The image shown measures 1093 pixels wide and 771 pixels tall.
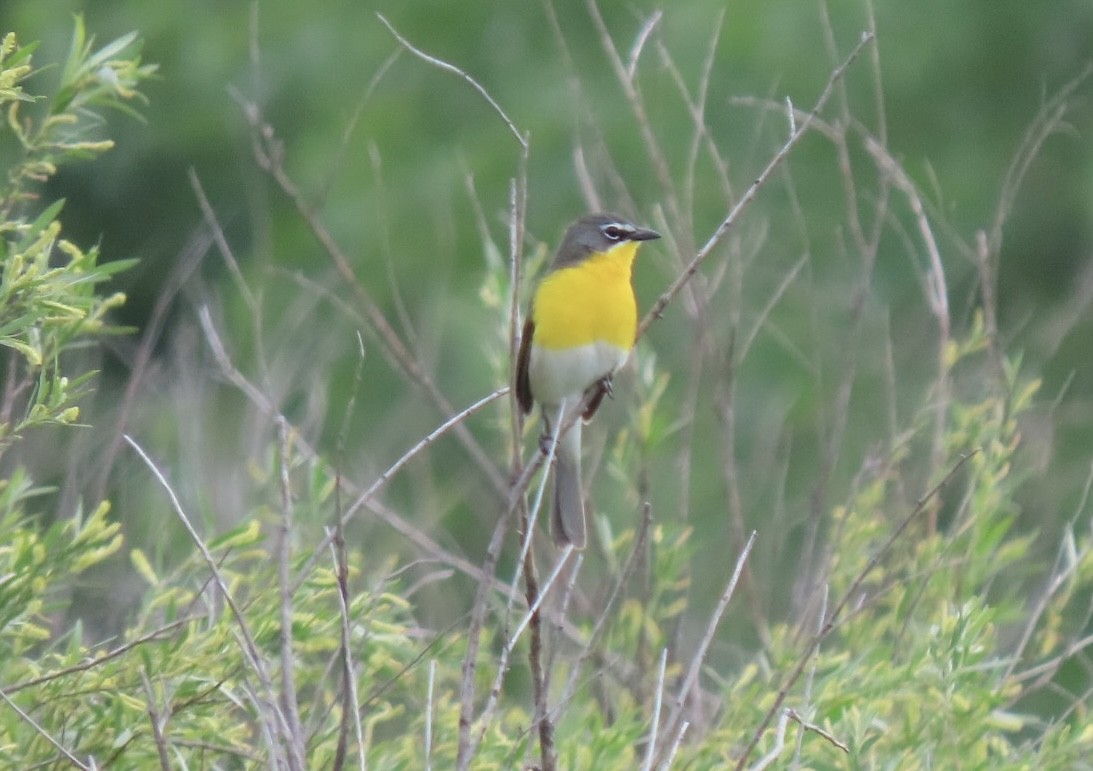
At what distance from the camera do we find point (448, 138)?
32.3ft

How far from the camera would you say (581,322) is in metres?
4.75

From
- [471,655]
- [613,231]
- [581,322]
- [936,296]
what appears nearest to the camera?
[471,655]

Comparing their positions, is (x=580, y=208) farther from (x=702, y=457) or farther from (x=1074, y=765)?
(x=1074, y=765)

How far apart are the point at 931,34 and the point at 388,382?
3.65m

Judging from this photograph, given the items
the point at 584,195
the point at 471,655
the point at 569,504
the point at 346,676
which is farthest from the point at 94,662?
the point at 584,195

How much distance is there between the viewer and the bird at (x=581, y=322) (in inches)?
185

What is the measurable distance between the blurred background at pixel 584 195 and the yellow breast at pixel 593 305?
0.98 m

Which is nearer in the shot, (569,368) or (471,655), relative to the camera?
(471,655)

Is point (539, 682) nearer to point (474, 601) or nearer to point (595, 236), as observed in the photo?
point (474, 601)

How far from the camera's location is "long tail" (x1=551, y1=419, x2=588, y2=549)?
4293 mm

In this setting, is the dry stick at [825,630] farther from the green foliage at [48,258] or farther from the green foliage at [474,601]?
the green foliage at [48,258]

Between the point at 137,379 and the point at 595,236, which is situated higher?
the point at 137,379

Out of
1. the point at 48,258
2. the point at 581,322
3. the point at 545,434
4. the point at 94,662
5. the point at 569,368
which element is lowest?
the point at 545,434

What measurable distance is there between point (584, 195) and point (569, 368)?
193 cm
